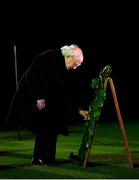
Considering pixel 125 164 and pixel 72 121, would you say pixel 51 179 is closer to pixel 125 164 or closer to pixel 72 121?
pixel 125 164

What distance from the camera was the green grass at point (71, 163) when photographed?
29.8 feet

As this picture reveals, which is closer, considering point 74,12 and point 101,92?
point 101,92

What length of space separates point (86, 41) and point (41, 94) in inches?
767

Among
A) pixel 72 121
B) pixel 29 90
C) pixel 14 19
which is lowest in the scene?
pixel 72 121

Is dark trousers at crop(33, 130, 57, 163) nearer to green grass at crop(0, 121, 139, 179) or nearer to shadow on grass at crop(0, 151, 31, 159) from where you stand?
green grass at crop(0, 121, 139, 179)

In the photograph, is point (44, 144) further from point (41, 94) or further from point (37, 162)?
point (41, 94)

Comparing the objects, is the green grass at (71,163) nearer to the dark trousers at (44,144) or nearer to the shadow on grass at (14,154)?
the shadow on grass at (14,154)

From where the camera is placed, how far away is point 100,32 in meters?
29.8

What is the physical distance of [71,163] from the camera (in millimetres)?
10625

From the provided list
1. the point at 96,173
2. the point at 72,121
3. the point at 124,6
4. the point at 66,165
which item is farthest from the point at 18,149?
the point at 124,6

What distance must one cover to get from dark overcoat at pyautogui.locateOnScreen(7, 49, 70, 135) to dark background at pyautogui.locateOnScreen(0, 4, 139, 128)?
56.4ft

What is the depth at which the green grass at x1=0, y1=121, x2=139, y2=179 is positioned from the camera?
9078mm

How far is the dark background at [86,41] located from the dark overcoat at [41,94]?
1719 cm

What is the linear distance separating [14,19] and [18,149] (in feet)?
52.5
